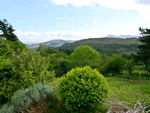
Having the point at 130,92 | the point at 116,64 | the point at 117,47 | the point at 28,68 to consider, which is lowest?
the point at 116,64

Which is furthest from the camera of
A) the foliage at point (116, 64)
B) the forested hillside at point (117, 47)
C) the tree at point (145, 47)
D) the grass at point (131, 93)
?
the forested hillside at point (117, 47)

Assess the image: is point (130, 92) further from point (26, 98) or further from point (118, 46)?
point (118, 46)

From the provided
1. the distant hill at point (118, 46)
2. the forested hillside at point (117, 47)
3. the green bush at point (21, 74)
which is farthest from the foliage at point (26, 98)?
the distant hill at point (118, 46)

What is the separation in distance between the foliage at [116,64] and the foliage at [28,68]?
67.6 feet

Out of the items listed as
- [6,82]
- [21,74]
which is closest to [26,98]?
[21,74]

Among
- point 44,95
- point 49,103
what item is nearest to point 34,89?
point 44,95

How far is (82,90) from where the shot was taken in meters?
4.93

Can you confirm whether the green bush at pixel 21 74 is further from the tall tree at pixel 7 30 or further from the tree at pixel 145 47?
the tall tree at pixel 7 30

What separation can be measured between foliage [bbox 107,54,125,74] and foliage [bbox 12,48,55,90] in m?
20.6

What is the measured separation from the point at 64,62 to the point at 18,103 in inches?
898

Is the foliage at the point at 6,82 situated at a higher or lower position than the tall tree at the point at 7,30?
lower

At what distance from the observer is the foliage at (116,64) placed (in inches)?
973

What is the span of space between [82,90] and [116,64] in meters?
22.3

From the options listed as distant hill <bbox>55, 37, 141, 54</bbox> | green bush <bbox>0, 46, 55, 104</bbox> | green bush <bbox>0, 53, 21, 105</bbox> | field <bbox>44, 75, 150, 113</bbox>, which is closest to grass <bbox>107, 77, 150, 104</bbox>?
field <bbox>44, 75, 150, 113</bbox>
